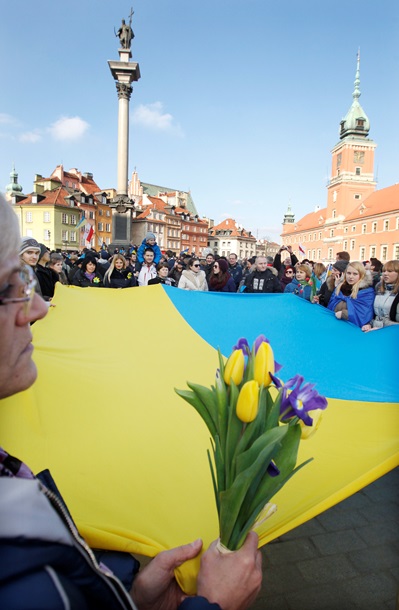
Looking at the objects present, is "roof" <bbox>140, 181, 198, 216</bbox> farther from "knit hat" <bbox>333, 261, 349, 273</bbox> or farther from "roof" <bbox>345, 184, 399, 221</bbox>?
"knit hat" <bbox>333, 261, 349, 273</bbox>

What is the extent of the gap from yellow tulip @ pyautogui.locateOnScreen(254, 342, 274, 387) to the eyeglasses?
0.67 metres

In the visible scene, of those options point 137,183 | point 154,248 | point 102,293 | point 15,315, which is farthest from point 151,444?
point 137,183

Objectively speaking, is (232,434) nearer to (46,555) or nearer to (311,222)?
(46,555)

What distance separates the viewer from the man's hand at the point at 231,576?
1193mm

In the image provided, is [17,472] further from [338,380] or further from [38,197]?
[38,197]

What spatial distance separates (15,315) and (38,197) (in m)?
69.4

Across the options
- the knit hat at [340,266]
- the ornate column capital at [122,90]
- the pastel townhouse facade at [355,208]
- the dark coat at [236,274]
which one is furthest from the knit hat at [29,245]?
the pastel townhouse facade at [355,208]

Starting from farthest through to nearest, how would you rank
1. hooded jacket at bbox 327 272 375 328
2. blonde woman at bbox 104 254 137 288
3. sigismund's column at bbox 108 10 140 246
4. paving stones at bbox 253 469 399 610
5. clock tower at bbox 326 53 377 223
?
clock tower at bbox 326 53 377 223 → sigismund's column at bbox 108 10 140 246 → blonde woman at bbox 104 254 137 288 → hooded jacket at bbox 327 272 375 328 → paving stones at bbox 253 469 399 610

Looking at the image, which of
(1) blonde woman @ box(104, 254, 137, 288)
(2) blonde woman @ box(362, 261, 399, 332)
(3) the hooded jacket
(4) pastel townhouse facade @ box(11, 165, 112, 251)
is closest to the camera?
(2) blonde woman @ box(362, 261, 399, 332)

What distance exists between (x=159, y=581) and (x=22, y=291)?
1085 mm

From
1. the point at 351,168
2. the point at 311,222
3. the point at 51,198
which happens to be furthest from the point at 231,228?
the point at 51,198

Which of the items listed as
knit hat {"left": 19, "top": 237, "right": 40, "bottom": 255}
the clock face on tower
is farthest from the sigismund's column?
the clock face on tower

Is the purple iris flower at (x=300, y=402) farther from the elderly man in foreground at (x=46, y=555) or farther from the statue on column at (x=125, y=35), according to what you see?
the statue on column at (x=125, y=35)

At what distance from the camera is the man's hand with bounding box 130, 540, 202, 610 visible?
141cm
